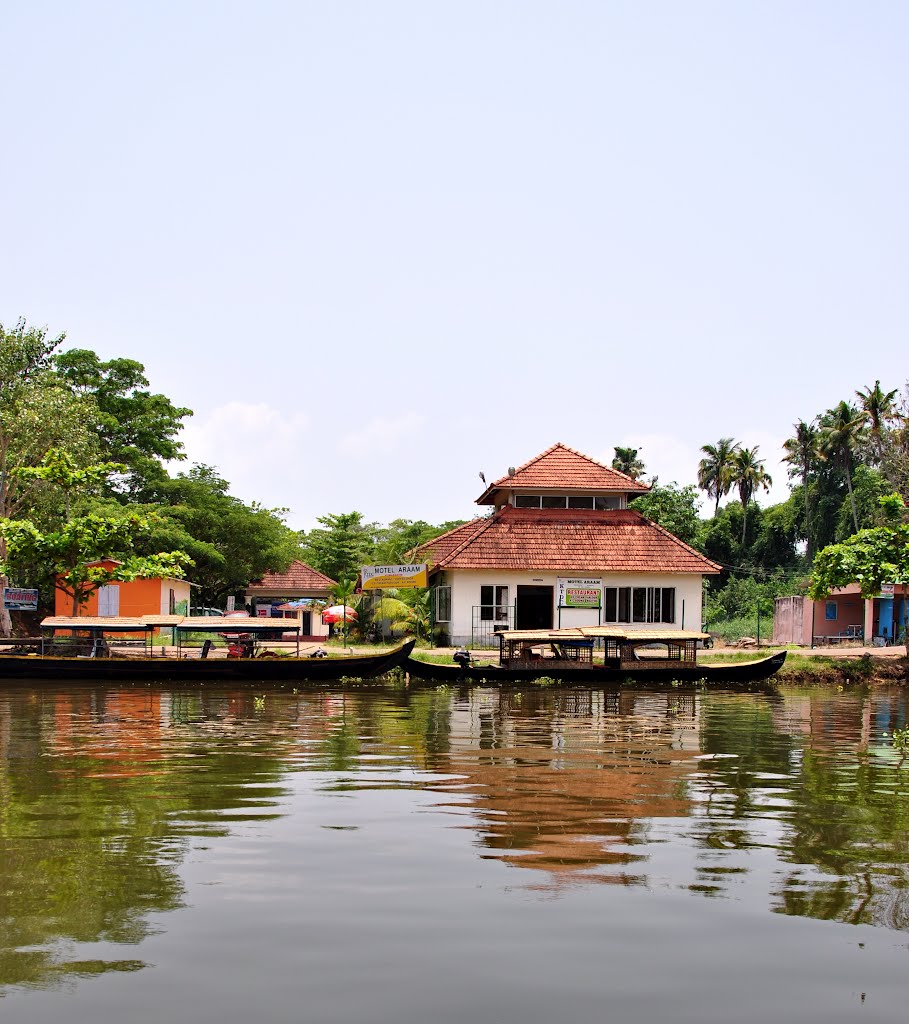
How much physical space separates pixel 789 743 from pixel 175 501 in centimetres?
3974

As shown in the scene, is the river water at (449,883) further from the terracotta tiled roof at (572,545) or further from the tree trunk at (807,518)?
the tree trunk at (807,518)

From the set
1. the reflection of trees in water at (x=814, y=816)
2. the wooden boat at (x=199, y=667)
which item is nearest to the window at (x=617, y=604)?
the wooden boat at (x=199, y=667)

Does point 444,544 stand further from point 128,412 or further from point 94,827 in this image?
point 94,827

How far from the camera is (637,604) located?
3750 cm

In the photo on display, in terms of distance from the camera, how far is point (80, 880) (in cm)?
777

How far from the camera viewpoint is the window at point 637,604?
37.4 meters

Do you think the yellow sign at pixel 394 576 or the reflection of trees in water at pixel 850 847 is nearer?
the reflection of trees in water at pixel 850 847

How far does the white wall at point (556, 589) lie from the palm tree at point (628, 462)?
1398 inches

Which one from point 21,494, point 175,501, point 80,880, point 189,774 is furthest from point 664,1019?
point 175,501

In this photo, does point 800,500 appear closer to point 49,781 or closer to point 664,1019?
point 49,781

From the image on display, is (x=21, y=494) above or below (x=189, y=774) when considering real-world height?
above

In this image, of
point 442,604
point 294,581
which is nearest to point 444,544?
point 442,604

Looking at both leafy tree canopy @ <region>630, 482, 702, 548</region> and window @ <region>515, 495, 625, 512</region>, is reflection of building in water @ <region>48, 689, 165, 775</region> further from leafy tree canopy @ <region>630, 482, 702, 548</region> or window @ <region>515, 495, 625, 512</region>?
leafy tree canopy @ <region>630, 482, 702, 548</region>

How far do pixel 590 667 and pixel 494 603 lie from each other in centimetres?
814
